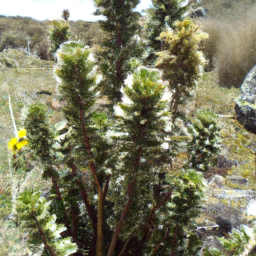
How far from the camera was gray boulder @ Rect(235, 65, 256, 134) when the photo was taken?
1070 centimetres

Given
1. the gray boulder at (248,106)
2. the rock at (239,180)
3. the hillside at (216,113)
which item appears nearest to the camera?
the hillside at (216,113)

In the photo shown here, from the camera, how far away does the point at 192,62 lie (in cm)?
491

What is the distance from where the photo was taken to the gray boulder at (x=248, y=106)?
10.7 meters

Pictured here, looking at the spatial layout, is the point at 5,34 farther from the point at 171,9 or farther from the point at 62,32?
the point at 171,9

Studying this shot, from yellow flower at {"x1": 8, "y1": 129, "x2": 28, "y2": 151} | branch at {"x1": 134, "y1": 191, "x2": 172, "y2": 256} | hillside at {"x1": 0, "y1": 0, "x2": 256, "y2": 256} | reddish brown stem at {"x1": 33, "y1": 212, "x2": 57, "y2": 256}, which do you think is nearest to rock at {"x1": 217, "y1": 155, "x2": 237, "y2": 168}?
hillside at {"x1": 0, "y1": 0, "x2": 256, "y2": 256}

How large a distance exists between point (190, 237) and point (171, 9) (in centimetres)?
1265

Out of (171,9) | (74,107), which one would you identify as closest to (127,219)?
(74,107)

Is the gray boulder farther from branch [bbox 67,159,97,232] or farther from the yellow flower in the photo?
the yellow flower

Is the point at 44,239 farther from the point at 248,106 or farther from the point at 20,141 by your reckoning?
the point at 248,106

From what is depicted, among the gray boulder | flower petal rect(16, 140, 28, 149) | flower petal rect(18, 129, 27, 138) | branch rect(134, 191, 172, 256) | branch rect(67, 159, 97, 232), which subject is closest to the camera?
flower petal rect(18, 129, 27, 138)

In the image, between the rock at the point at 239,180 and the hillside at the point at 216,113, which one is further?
the rock at the point at 239,180

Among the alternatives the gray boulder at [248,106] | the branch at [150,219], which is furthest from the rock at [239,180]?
the branch at [150,219]

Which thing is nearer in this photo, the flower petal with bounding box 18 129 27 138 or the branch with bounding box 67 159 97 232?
the flower petal with bounding box 18 129 27 138

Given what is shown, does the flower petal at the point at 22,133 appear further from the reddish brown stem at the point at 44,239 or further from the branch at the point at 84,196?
the reddish brown stem at the point at 44,239
